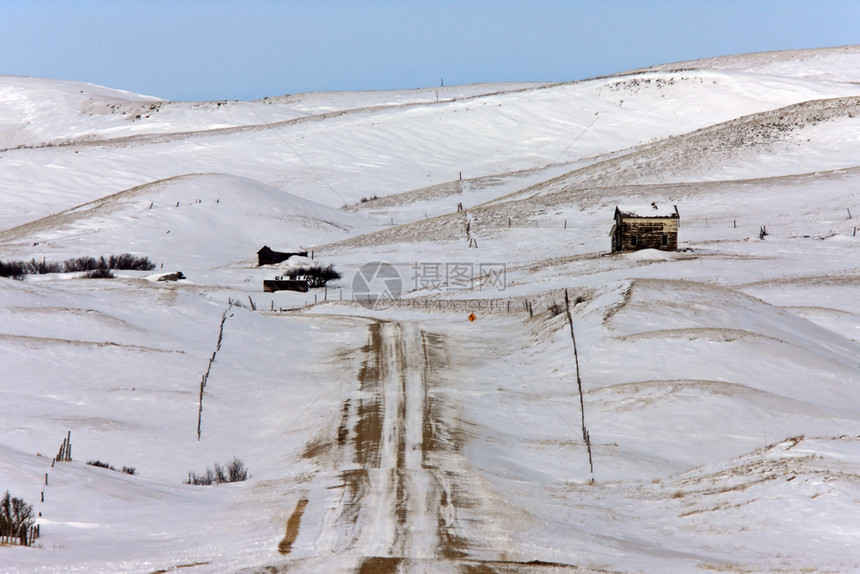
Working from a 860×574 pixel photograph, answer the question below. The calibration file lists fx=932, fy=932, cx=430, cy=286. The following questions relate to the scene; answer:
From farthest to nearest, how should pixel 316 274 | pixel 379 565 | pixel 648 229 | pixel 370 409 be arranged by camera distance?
1. pixel 316 274
2. pixel 648 229
3. pixel 370 409
4. pixel 379 565

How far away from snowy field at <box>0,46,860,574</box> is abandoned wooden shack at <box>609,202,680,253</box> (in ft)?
5.22

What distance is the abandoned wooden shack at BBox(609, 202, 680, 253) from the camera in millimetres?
52750

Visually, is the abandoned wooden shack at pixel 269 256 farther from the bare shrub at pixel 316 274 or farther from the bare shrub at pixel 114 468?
the bare shrub at pixel 114 468

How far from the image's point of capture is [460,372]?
31656 mm

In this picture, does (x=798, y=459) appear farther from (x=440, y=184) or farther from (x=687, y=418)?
(x=440, y=184)

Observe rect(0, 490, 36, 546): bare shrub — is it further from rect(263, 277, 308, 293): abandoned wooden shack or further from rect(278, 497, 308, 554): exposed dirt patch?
rect(263, 277, 308, 293): abandoned wooden shack

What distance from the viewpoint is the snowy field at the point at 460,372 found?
15516 millimetres

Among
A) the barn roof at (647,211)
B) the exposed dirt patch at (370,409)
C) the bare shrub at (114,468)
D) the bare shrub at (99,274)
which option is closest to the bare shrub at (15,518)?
the bare shrub at (114,468)

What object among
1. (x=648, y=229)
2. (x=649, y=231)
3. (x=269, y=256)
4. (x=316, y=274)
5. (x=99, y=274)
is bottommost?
(x=316, y=274)

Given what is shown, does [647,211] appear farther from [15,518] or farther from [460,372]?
[15,518]

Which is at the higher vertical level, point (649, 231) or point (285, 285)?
point (649, 231)

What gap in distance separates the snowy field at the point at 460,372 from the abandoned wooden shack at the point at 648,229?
5.22 feet

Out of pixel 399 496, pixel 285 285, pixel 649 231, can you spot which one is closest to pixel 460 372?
pixel 399 496

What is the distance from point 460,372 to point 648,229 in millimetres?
24966
